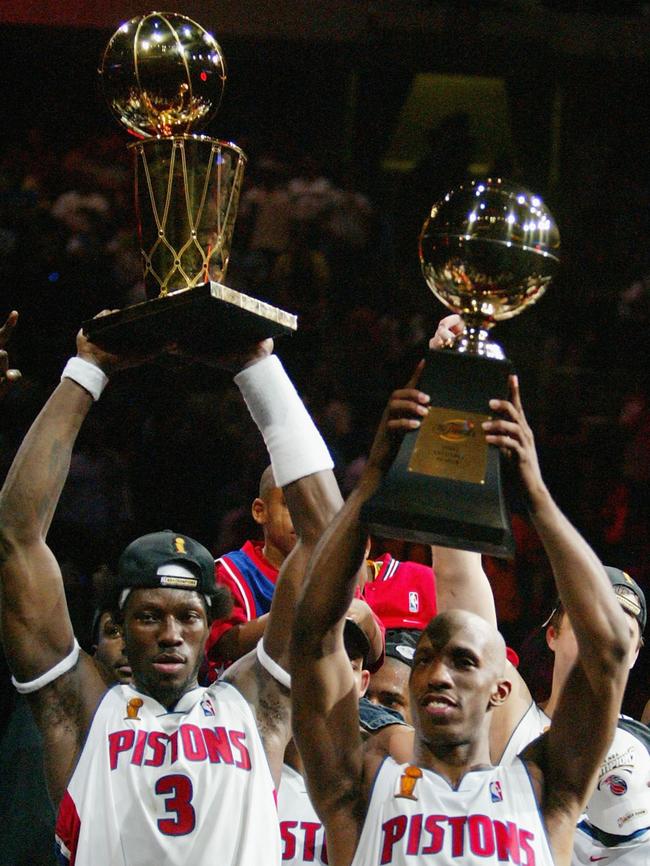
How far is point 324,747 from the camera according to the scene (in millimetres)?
2555

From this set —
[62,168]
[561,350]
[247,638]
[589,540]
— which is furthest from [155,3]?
[247,638]

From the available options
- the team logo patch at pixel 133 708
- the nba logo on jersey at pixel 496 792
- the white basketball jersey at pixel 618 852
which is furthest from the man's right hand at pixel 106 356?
the white basketball jersey at pixel 618 852

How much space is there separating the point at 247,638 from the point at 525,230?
145 cm

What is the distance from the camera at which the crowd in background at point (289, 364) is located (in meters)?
5.88

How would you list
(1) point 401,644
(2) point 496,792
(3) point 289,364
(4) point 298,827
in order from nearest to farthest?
(2) point 496,792 < (4) point 298,827 < (1) point 401,644 < (3) point 289,364

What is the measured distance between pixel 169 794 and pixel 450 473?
0.92 meters

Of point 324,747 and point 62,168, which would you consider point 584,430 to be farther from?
point 324,747

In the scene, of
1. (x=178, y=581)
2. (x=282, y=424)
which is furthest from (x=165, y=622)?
(x=282, y=424)

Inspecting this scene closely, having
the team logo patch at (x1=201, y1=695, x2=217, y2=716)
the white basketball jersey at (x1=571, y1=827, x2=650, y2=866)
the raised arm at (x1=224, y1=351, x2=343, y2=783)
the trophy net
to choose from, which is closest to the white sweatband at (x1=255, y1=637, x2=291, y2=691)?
the raised arm at (x1=224, y1=351, x2=343, y2=783)

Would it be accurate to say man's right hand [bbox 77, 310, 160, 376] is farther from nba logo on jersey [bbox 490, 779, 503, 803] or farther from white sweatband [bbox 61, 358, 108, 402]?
nba logo on jersey [bbox 490, 779, 503, 803]

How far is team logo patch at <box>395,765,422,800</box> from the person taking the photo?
103 inches

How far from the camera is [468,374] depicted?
243 centimetres

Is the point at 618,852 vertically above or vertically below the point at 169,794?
below

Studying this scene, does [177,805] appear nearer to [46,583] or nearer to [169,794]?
[169,794]
